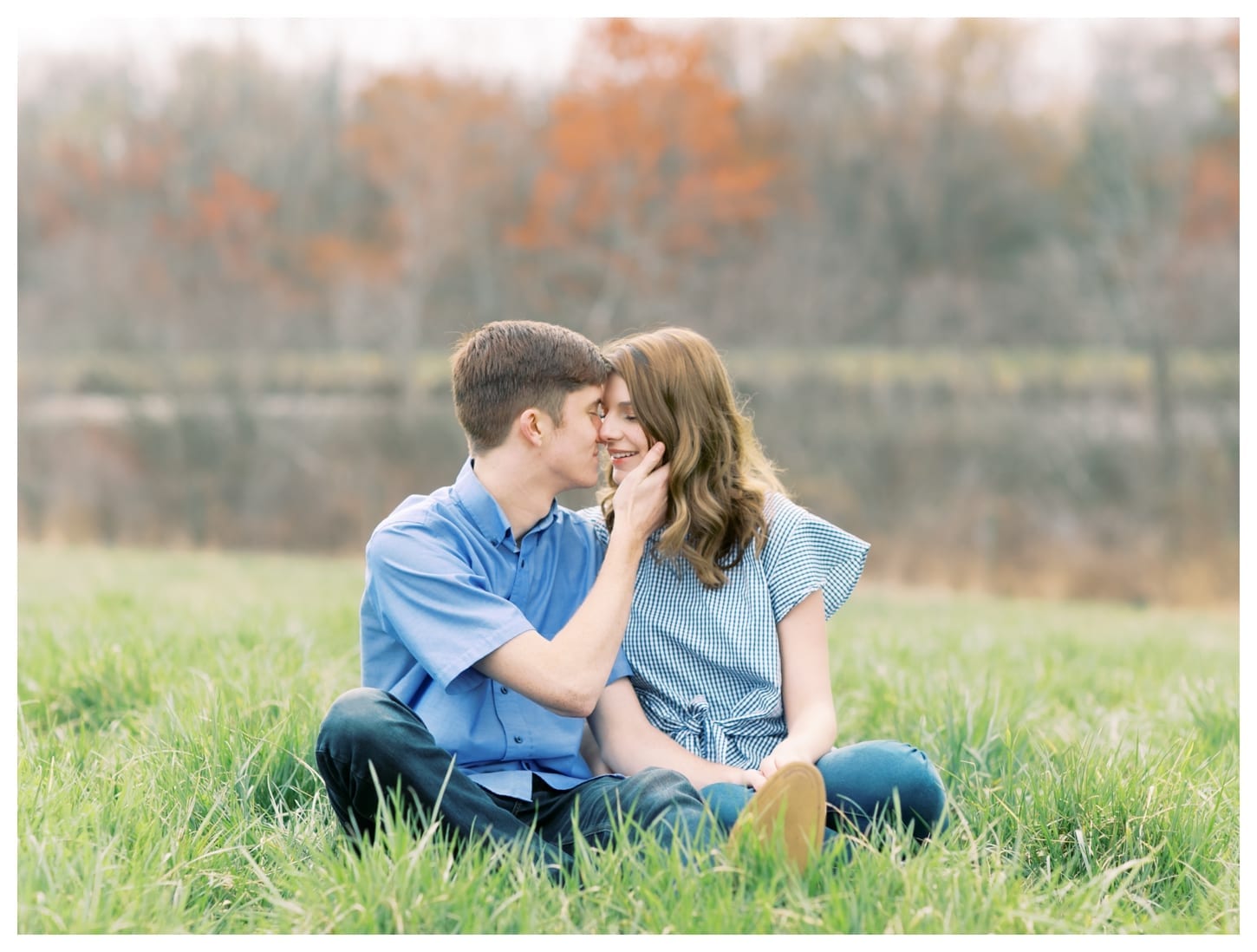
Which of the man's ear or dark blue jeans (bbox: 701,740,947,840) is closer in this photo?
dark blue jeans (bbox: 701,740,947,840)

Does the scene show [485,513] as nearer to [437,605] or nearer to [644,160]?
[437,605]

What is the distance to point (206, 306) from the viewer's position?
20.1 meters

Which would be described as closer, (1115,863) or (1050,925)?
(1050,925)

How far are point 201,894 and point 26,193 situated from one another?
20835 mm

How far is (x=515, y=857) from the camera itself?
7.44 feet

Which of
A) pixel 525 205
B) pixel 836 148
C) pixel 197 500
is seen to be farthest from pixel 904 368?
pixel 197 500

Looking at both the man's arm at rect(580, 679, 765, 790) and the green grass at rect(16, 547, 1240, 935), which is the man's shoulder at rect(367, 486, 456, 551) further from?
the green grass at rect(16, 547, 1240, 935)

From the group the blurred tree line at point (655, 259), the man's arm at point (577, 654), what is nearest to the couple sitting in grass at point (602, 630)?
the man's arm at point (577, 654)

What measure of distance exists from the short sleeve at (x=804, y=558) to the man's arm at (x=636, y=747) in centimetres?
37

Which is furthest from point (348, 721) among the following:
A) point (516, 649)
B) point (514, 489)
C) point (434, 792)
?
point (514, 489)

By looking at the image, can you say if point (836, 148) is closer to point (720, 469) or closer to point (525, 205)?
point (525, 205)

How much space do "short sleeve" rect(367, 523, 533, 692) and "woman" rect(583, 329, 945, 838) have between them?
45cm

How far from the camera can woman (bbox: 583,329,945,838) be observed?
8.87ft

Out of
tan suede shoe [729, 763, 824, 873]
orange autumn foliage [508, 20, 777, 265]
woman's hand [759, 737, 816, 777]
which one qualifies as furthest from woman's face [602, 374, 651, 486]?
orange autumn foliage [508, 20, 777, 265]
